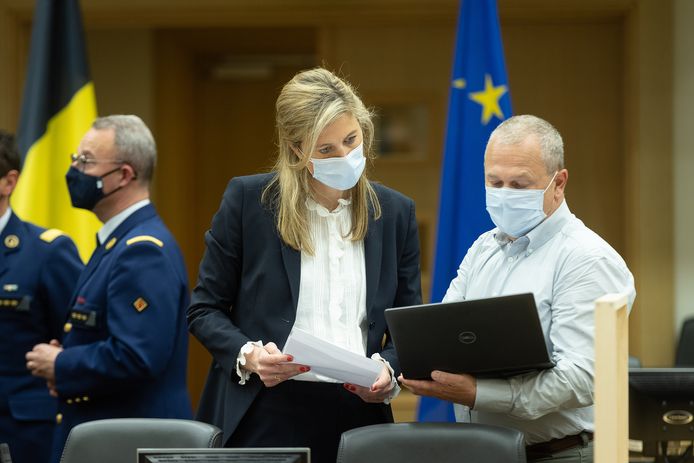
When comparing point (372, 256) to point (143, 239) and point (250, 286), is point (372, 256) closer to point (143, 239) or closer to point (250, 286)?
point (250, 286)

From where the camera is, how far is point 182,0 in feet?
17.8

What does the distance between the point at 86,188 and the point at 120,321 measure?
0.51 meters

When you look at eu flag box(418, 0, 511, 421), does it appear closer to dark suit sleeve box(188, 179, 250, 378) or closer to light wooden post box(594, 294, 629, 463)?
dark suit sleeve box(188, 179, 250, 378)

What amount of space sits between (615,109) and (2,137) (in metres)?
3.24

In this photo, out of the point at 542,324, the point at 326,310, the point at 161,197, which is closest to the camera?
the point at 542,324

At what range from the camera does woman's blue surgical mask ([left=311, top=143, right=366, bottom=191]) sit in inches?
99.2

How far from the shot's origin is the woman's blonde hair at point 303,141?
251 centimetres

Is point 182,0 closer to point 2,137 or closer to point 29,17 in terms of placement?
point 29,17

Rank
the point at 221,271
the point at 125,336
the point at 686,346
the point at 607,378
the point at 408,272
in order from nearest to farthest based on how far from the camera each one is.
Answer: the point at 607,378, the point at 221,271, the point at 408,272, the point at 125,336, the point at 686,346

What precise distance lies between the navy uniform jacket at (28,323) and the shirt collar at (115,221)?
23cm

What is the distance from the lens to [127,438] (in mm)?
2457

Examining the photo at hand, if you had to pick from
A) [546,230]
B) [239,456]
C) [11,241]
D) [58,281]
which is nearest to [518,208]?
[546,230]

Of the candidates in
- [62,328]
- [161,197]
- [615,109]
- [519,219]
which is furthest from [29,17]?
[519,219]

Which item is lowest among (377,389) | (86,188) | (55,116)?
(377,389)
